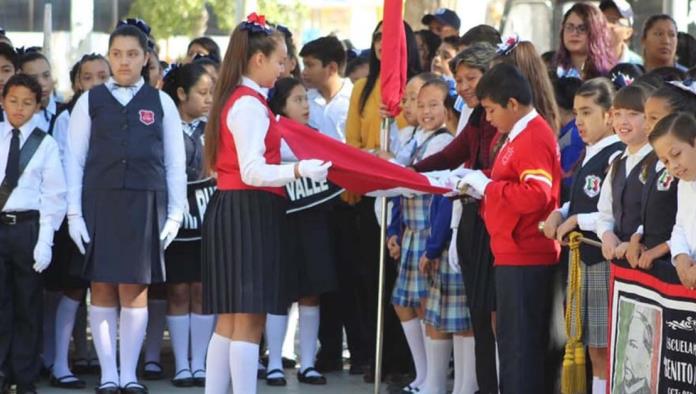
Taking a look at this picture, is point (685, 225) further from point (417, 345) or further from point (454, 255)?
point (417, 345)

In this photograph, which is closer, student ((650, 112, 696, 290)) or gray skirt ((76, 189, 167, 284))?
student ((650, 112, 696, 290))

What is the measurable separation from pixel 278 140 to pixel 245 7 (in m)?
6.94

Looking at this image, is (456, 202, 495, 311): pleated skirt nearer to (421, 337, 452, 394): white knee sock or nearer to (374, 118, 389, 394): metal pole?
(374, 118, 389, 394): metal pole

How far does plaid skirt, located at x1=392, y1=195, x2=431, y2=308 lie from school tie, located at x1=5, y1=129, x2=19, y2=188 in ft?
7.34

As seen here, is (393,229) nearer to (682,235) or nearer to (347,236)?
(347,236)

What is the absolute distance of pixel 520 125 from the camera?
6906mm

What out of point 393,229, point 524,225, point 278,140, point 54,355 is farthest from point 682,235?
point 54,355

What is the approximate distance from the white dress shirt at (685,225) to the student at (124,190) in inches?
143

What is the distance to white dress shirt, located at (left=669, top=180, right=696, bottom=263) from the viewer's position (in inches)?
219

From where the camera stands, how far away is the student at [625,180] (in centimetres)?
617

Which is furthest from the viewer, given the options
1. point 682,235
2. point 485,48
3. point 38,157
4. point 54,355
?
point 54,355

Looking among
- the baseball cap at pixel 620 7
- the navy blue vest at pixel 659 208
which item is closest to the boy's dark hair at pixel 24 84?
the baseball cap at pixel 620 7

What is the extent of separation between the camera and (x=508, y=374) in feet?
22.8

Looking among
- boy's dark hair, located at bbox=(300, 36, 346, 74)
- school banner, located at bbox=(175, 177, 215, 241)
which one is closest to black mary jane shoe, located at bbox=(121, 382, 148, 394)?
school banner, located at bbox=(175, 177, 215, 241)
